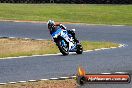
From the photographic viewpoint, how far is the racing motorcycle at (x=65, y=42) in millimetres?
15703

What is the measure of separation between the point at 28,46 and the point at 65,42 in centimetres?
307

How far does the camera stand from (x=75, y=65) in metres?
13.4

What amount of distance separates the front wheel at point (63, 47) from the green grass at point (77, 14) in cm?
1435

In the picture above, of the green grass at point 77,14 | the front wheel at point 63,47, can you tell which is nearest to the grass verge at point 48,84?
the front wheel at point 63,47

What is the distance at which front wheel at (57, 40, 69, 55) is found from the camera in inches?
618

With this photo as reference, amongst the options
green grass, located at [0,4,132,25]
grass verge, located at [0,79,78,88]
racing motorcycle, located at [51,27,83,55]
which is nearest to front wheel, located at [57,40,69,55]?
racing motorcycle, located at [51,27,83,55]

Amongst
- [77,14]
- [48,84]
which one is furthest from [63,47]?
[77,14]

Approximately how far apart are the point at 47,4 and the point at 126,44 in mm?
23787

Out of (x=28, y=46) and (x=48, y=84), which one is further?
(x=28, y=46)

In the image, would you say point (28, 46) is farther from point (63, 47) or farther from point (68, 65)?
point (68, 65)

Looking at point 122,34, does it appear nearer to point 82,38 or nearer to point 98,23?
point 82,38

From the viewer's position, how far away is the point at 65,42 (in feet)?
52.5

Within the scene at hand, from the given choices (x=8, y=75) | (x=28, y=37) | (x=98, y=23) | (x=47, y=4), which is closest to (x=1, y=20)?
(x=98, y=23)

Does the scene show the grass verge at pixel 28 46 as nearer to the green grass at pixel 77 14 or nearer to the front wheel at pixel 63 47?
the front wheel at pixel 63 47
